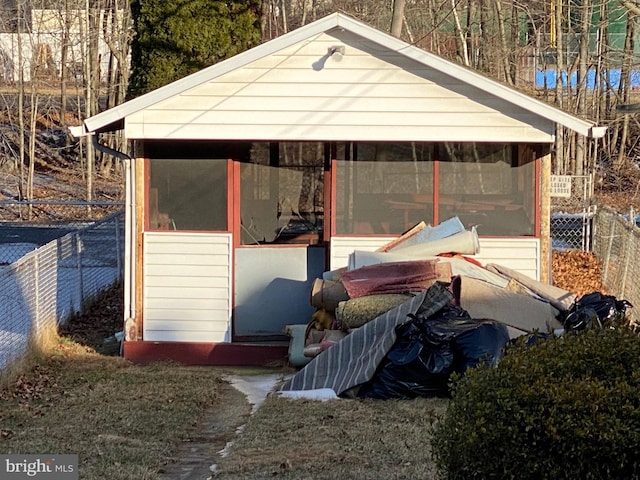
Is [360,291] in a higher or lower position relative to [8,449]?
higher

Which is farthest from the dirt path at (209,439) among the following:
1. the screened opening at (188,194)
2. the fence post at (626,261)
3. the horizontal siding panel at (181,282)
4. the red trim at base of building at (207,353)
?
the fence post at (626,261)

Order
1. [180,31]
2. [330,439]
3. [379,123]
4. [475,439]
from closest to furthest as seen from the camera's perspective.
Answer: [475,439] < [330,439] < [379,123] < [180,31]

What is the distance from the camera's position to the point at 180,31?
16219 millimetres

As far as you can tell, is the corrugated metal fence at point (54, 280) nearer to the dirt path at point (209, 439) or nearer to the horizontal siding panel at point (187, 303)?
the horizontal siding panel at point (187, 303)

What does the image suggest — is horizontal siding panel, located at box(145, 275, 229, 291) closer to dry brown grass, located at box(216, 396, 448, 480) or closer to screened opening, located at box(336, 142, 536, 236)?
screened opening, located at box(336, 142, 536, 236)

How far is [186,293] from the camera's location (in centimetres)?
1188

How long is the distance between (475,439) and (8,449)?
13.7 ft

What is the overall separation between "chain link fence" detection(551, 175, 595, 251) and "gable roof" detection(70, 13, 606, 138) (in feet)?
12.0

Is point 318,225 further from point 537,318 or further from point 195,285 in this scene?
point 537,318

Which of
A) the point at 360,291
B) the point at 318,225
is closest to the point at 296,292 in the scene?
the point at 318,225

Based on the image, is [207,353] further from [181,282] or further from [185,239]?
[185,239]

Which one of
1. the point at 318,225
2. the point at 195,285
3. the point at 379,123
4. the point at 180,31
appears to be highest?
the point at 180,31

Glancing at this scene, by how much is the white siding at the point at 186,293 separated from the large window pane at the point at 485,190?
9.38ft

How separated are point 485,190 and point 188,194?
362 centimetres
